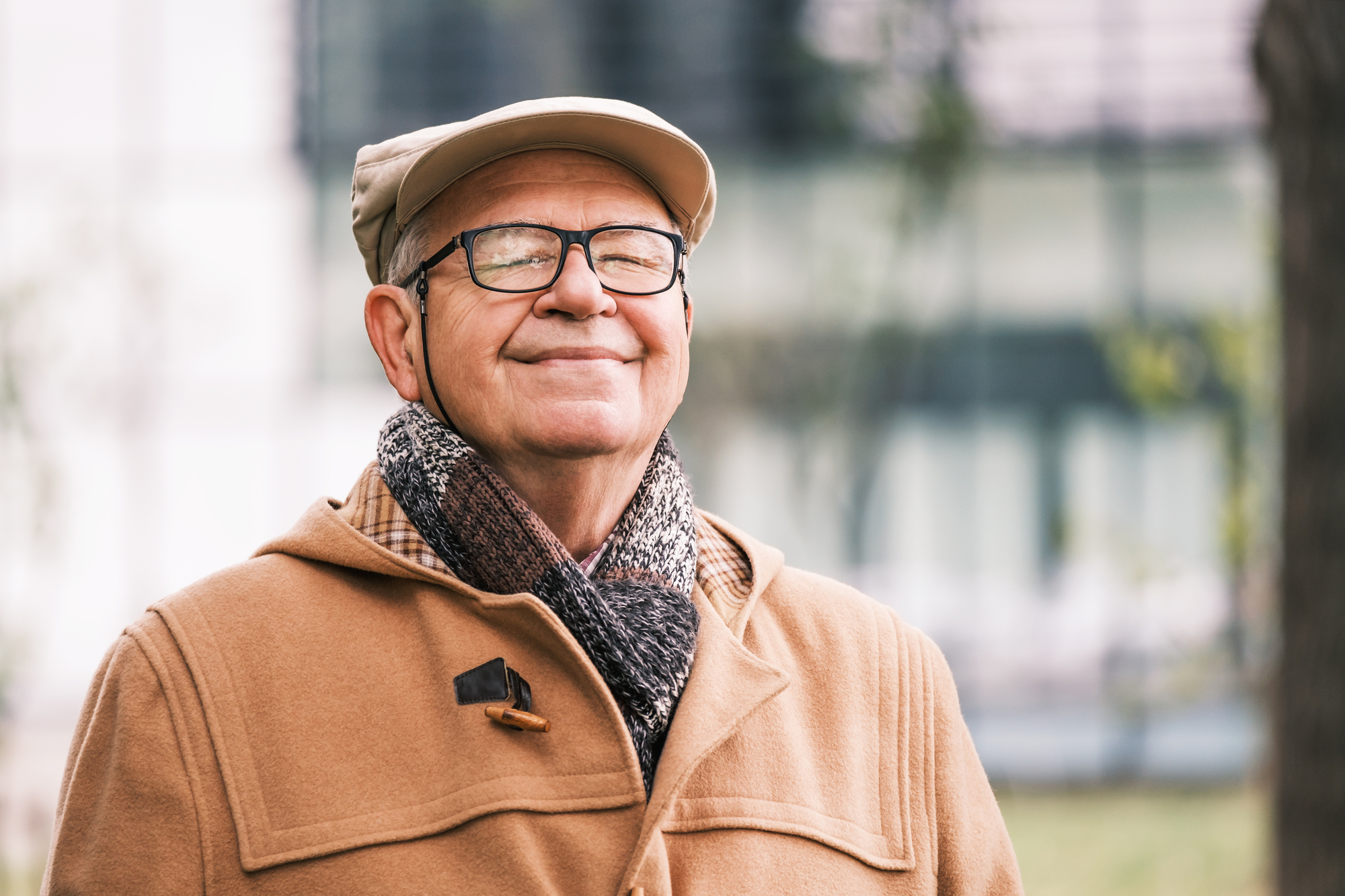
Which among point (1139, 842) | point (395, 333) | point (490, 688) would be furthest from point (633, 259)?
point (1139, 842)

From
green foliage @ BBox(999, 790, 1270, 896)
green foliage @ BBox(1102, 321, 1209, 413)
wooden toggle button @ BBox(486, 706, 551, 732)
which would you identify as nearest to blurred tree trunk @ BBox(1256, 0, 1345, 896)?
wooden toggle button @ BBox(486, 706, 551, 732)

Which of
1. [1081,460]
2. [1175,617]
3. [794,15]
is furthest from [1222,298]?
[794,15]

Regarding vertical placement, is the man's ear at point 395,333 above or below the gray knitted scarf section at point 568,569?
above

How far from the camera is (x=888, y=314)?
9836mm

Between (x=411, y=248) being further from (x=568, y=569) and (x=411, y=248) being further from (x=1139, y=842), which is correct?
(x=1139, y=842)

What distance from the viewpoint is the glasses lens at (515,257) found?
1.72 meters

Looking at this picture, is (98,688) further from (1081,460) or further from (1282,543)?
(1081,460)

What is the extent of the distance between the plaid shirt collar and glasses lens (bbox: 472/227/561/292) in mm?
341

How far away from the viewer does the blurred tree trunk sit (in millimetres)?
3104

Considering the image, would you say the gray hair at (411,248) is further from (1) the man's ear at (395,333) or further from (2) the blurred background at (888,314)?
(2) the blurred background at (888,314)

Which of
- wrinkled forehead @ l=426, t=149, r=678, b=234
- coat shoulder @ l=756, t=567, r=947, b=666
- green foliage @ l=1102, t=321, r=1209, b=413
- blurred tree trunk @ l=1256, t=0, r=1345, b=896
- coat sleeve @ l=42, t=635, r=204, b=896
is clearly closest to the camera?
coat sleeve @ l=42, t=635, r=204, b=896

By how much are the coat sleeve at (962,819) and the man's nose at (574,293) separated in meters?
0.77

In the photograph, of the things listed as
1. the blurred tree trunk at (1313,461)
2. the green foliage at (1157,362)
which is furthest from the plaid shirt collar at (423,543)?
the green foliage at (1157,362)

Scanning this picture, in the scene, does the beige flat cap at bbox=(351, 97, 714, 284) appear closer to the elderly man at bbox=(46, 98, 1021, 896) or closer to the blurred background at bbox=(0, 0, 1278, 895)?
the elderly man at bbox=(46, 98, 1021, 896)
